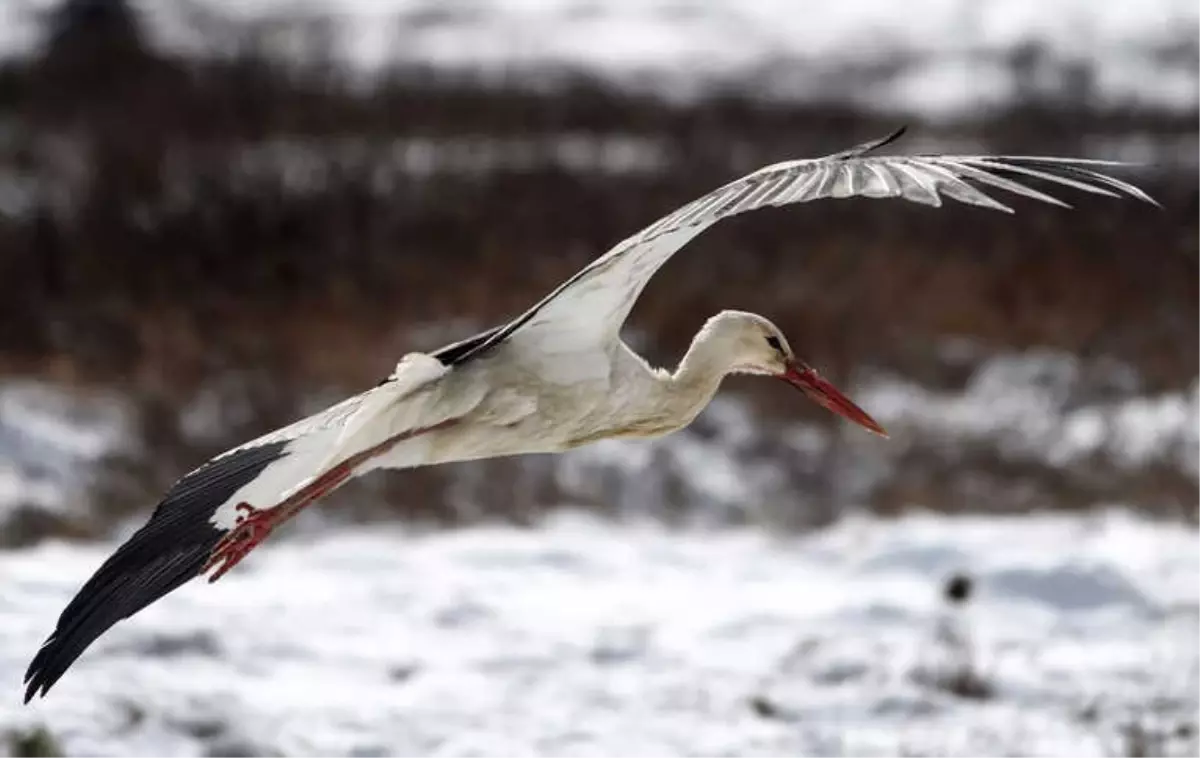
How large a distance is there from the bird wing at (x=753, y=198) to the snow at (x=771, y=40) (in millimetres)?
21148

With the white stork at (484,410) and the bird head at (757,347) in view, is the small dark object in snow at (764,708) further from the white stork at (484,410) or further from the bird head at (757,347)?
the white stork at (484,410)

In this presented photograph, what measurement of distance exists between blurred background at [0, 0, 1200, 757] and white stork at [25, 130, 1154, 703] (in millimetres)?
1448

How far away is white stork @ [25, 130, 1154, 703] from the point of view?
3229 millimetres

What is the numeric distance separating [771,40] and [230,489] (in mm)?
37575

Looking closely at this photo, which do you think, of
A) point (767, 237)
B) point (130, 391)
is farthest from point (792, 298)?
point (130, 391)

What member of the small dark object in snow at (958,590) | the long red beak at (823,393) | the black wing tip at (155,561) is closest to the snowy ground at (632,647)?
the small dark object in snow at (958,590)

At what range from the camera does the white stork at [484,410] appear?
323 cm

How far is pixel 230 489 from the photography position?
343cm

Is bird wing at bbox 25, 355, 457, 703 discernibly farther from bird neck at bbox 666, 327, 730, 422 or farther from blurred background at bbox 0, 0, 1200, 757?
blurred background at bbox 0, 0, 1200, 757

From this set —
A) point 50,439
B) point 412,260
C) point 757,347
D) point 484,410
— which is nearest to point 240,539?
point 484,410

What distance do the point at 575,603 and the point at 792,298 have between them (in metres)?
6.24

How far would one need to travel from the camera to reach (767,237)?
14.9 metres

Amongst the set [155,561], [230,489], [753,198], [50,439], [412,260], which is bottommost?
[50,439]

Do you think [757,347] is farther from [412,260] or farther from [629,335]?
[412,260]
